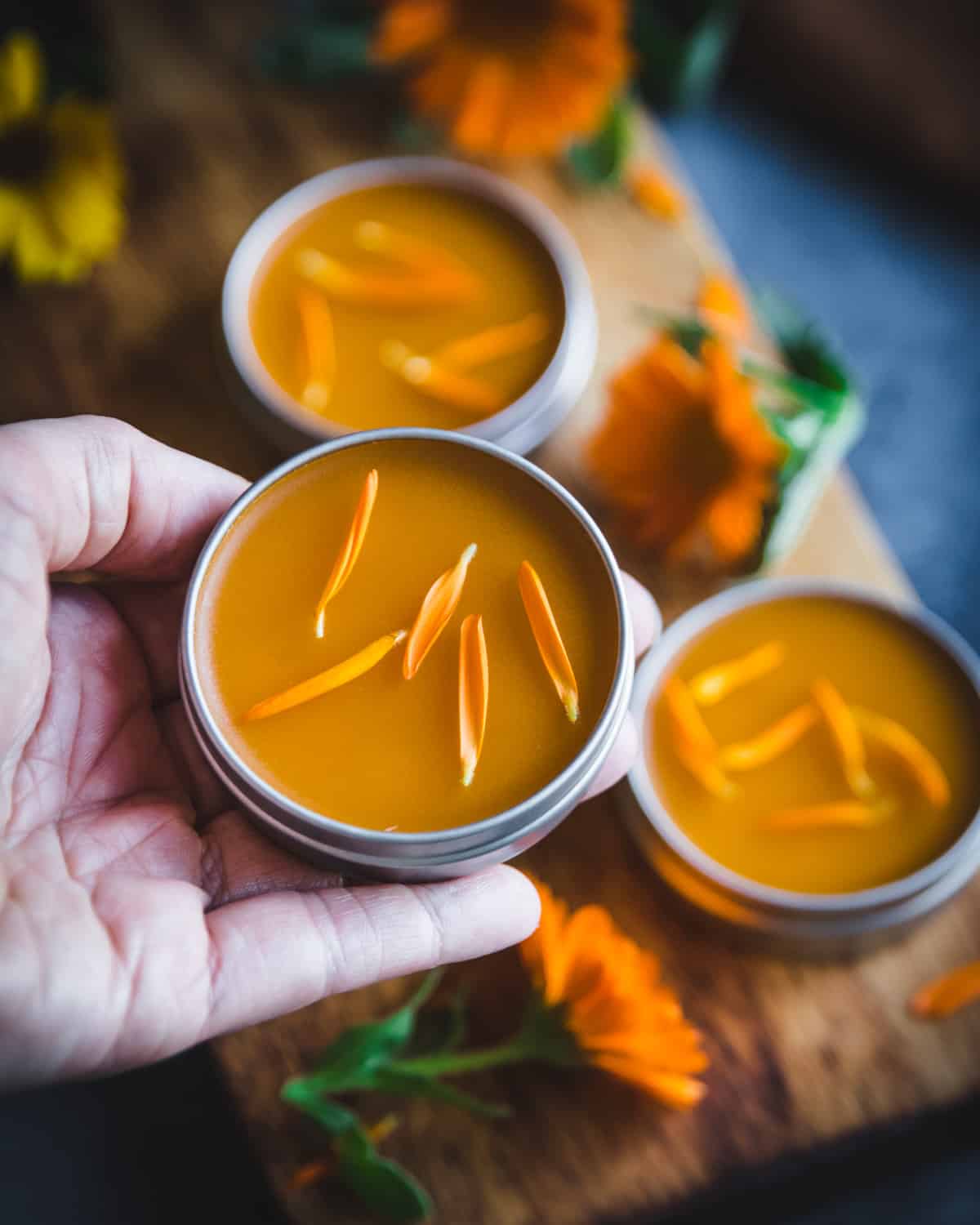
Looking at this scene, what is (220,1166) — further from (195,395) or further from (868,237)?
(868,237)

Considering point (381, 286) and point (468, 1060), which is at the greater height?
point (381, 286)

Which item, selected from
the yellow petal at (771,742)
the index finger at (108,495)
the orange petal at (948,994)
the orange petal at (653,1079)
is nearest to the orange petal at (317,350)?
the index finger at (108,495)

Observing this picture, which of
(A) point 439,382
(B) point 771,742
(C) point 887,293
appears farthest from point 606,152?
(B) point 771,742

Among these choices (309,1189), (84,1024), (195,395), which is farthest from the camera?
(195,395)

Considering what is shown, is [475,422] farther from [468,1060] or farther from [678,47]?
[678,47]

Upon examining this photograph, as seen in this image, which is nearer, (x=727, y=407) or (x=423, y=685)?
(x=423, y=685)

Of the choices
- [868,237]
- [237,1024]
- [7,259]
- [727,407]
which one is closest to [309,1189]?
[237,1024]
